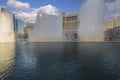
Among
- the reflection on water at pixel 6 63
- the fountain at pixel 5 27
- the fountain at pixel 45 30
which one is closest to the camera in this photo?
the reflection on water at pixel 6 63

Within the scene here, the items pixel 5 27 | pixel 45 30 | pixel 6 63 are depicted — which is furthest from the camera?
pixel 5 27

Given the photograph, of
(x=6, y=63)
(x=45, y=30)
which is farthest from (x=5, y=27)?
(x=6, y=63)

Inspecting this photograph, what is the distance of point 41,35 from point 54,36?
966 centimetres

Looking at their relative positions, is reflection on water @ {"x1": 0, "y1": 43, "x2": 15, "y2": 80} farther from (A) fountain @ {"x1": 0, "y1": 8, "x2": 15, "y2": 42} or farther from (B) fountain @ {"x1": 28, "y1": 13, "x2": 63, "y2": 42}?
(A) fountain @ {"x1": 0, "y1": 8, "x2": 15, "y2": 42}

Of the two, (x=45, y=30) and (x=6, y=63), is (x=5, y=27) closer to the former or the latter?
(x=45, y=30)

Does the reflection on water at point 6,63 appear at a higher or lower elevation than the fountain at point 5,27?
lower

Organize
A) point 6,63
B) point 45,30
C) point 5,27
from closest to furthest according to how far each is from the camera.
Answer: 1. point 6,63
2. point 45,30
3. point 5,27

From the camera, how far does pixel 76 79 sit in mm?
19562

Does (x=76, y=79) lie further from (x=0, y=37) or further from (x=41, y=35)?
(x=0, y=37)

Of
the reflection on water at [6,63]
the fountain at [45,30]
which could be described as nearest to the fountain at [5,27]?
the fountain at [45,30]

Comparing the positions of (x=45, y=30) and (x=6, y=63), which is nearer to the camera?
(x=6, y=63)

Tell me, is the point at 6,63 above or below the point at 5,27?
below

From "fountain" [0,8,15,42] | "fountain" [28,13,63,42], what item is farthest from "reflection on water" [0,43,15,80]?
"fountain" [0,8,15,42]

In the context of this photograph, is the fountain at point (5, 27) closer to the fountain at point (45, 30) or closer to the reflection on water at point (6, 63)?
the fountain at point (45, 30)
